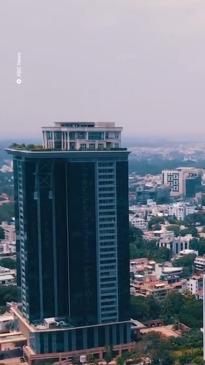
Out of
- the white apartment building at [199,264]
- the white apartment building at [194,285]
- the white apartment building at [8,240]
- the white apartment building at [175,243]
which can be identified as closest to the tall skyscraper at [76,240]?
the white apartment building at [194,285]

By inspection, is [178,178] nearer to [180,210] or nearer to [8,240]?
[180,210]

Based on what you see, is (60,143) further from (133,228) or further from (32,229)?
(133,228)

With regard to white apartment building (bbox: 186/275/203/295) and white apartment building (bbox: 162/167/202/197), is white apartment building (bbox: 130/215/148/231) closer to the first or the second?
white apartment building (bbox: 162/167/202/197)

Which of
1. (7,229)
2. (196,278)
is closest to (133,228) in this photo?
(7,229)

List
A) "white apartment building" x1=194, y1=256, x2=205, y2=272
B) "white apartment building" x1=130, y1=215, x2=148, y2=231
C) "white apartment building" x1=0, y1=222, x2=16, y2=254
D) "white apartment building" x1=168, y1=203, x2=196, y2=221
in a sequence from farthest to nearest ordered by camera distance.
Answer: "white apartment building" x1=168, y1=203, x2=196, y2=221 → "white apartment building" x1=130, y1=215, x2=148, y2=231 → "white apartment building" x1=0, y1=222, x2=16, y2=254 → "white apartment building" x1=194, y1=256, x2=205, y2=272

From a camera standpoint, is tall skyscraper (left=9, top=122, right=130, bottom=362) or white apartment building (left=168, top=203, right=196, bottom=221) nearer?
tall skyscraper (left=9, top=122, right=130, bottom=362)

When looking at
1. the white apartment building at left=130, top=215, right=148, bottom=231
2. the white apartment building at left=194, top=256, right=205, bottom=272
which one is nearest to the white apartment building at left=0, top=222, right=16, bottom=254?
the white apartment building at left=130, top=215, right=148, bottom=231

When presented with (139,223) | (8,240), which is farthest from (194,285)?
(139,223)

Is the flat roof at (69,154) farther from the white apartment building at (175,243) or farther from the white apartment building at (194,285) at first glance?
Answer: the white apartment building at (175,243)
